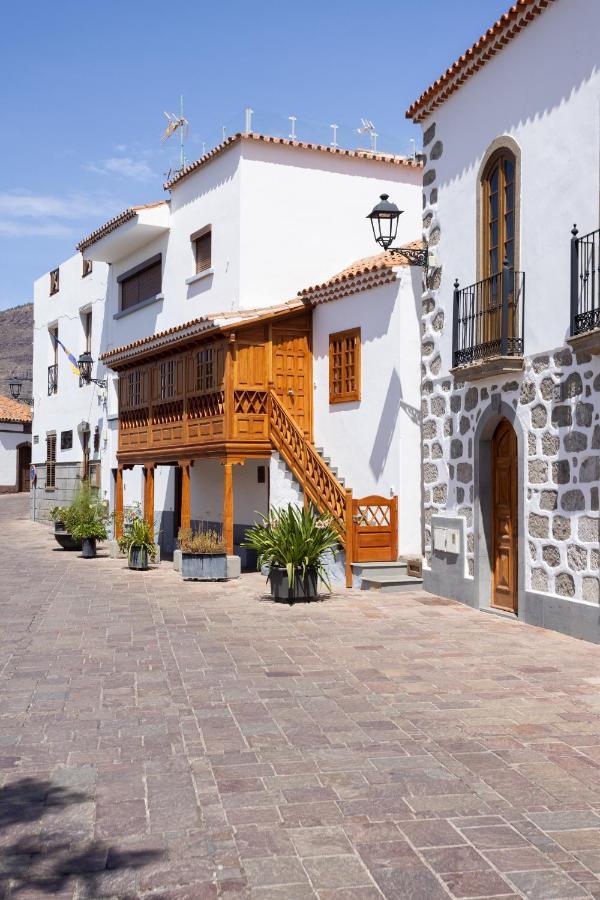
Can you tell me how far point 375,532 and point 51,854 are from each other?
10084 millimetres

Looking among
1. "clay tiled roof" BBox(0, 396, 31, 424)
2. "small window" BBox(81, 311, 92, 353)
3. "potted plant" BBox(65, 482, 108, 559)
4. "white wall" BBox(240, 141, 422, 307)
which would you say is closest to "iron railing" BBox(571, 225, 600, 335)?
"white wall" BBox(240, 141, 422, 307)

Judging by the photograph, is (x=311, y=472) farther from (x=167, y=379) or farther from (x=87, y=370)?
(x=87, y=370)

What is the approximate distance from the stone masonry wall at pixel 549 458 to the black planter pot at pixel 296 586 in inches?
79.8

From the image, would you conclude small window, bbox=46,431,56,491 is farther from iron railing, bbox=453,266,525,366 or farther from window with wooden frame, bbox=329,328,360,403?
iron railing, bbox=453,266,525,366

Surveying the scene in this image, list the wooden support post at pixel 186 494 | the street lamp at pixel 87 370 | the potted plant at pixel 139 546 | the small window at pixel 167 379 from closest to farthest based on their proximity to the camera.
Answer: the potted plant at pixel 139 546 < the wooden support post at pixel 186 494 < the small window at pixel 167 379 < the street lamp at pixel 87 370

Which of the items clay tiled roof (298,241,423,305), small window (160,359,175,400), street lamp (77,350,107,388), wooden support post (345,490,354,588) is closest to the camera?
wooden support post (345,490,354,588)

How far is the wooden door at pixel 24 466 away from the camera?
4300 cm

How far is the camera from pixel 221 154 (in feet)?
60.8

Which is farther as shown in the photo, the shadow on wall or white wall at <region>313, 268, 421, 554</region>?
white wall at <region>313, 268, 421, 554</region>

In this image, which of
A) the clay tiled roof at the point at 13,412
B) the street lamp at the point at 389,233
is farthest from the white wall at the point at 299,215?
the clay tiled roof at the point at 13,412

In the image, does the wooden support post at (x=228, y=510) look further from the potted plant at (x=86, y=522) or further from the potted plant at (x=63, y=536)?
the potted plant at (x=63, y=536)

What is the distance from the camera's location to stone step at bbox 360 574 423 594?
13086 mm

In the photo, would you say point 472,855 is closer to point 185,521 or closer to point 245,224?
point 185,521

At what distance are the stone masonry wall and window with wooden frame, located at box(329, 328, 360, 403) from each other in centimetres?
303
